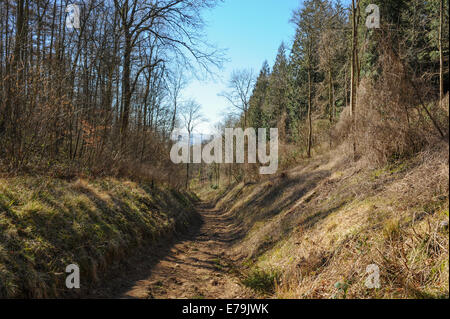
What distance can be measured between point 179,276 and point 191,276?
0.30 meters

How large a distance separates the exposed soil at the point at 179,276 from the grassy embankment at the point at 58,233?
18.4 inches

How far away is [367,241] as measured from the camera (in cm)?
460

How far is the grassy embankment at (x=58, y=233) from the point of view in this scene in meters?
4.14

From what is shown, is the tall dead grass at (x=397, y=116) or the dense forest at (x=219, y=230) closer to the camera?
the dense forest at (x=219, y=230)

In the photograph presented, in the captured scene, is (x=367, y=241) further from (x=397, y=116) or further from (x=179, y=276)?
(x=179, y=276)

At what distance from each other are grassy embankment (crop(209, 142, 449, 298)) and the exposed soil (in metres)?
0.57

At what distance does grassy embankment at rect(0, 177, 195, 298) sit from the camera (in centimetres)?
414

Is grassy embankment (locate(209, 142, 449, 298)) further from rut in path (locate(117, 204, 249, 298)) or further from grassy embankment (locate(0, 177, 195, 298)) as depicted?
grassy embankment (locate(0, 177, 195, 298))

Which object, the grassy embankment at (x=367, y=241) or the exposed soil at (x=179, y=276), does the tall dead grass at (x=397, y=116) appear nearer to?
the grassy embankment at (x=367, y=241)

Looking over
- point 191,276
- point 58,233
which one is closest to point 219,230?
point 191,276

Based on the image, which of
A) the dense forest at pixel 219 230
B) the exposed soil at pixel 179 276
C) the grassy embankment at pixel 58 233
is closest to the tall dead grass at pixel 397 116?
the dense forest at pixel 219 230

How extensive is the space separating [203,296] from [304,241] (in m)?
2.72

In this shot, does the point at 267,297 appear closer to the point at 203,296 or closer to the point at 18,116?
the point at 203,296

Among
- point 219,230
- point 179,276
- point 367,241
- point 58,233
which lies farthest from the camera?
point 219,230
